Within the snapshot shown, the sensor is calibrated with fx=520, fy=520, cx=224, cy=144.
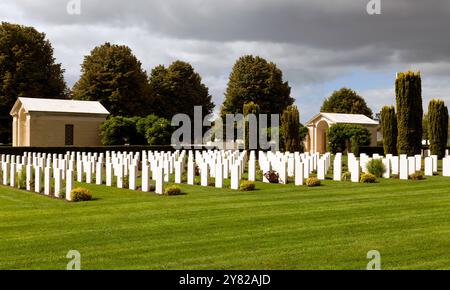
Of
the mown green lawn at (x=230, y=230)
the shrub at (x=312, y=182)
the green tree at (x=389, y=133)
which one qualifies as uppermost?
the green tree at (x=389, y=133)

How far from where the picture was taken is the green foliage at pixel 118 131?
135 feet

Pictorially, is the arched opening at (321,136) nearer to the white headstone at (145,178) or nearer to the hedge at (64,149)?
the hedge at (64,149)

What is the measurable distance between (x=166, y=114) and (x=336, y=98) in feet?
85.1

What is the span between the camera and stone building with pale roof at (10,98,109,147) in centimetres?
4025

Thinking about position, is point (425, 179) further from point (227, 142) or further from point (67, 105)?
point (67, 105)

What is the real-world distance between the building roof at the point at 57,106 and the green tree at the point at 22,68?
5.79 metres

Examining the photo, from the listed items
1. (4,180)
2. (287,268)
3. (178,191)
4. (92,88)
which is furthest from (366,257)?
(92,88)

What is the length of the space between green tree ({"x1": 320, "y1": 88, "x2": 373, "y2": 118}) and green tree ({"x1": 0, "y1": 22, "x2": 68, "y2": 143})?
37742mm

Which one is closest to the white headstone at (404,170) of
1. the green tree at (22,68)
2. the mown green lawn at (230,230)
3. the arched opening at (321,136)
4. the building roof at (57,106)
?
the mown green lawn at (230,230)

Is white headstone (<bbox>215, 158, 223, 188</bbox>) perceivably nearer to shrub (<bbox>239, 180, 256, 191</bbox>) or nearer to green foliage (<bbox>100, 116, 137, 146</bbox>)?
shrub (<bbox>239, 180, 256, 191</bbox>)

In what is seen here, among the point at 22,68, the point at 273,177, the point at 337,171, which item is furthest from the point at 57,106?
the point at 337,171

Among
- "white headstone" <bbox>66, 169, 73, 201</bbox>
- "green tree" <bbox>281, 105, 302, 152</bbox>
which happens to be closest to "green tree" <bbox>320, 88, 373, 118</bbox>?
"green tree" <bbox>281, 105, 302, 152</bbox>

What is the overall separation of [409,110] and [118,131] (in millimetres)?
22632

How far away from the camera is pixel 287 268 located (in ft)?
22.1
